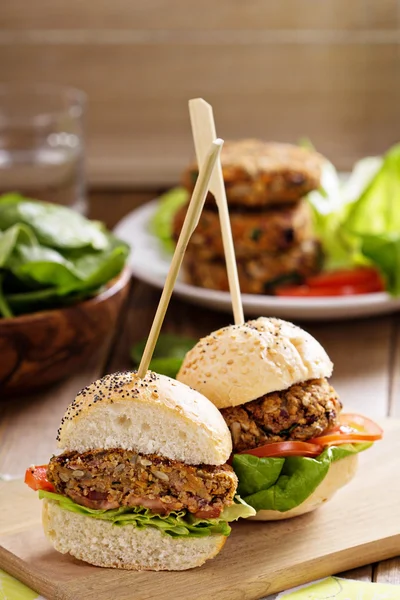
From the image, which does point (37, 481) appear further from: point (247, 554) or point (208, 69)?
point (208, 69)

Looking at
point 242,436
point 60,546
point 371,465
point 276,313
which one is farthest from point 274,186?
point 60,546

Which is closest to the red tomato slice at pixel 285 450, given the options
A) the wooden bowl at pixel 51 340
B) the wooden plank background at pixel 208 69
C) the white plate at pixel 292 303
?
the wooden bowl at pixel 51 340

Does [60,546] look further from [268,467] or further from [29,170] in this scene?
[29,170]

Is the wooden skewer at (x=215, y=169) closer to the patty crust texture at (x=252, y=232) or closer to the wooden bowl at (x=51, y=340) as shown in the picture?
the wooden bowl at (x=51, y=340)

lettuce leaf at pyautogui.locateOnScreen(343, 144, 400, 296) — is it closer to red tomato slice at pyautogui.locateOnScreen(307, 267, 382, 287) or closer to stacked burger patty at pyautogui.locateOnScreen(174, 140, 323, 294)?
red tomato slice at pyautogui.locateOnScreen(307, 267, 382, 287)

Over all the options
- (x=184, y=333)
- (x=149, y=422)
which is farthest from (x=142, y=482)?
(x=184, y=333)
